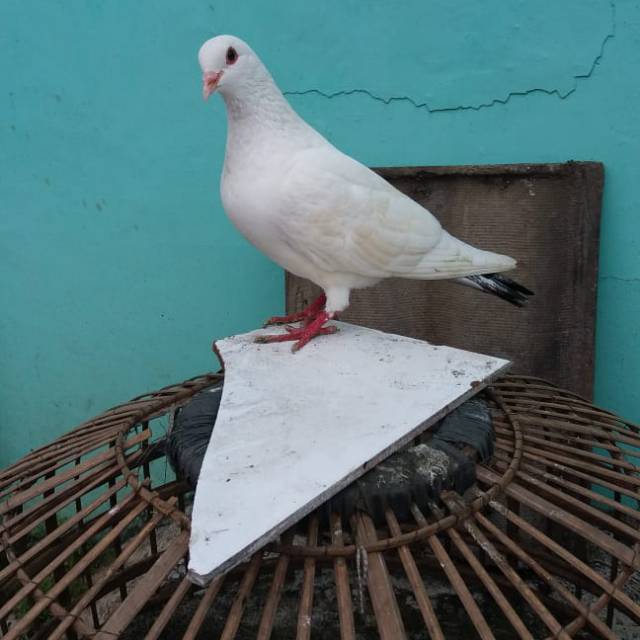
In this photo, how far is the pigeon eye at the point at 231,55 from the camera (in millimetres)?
1054

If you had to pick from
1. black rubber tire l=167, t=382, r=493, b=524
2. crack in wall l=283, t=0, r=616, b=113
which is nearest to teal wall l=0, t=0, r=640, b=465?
crack in wall l=283, t=0, r=616, b=113

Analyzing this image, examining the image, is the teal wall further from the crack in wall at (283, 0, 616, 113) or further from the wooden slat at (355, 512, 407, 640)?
the wooden slat at (355, 512, 407, 640)

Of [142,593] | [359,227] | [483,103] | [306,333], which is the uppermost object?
[483,103]

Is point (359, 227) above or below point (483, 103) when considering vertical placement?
below

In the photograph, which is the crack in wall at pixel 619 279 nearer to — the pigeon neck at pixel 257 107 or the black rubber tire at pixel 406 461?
the black rubber tire at pixel 406 461

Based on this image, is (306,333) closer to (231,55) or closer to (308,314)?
(308,314)

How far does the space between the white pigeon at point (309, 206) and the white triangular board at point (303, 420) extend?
12cm

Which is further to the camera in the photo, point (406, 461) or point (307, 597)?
point (406, 461)

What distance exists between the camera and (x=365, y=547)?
706 millimetres

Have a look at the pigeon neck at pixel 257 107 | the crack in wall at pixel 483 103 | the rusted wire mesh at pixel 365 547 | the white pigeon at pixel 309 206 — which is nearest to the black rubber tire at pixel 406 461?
the rusted wire mesh at pixel 365 547

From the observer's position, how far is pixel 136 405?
1171mm

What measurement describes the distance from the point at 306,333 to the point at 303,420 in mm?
335

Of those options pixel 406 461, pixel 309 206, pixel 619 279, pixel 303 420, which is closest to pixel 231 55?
pixel 309 206

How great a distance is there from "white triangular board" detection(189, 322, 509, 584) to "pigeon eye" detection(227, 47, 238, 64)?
56 centimetres
